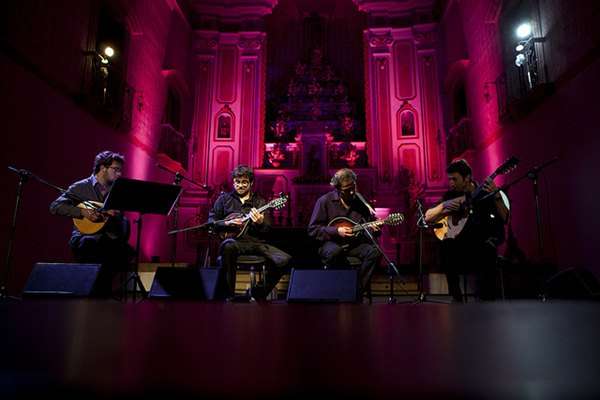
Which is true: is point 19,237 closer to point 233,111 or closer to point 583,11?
point 233,111

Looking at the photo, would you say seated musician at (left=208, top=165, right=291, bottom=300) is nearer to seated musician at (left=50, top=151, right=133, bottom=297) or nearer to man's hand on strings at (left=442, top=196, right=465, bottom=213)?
seated musician at (left=50, top=151, right=133, bottom=297)

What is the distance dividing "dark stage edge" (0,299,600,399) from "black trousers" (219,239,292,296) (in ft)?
9.97

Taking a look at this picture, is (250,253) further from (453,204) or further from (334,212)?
(453,204)

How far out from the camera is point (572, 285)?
135 inches

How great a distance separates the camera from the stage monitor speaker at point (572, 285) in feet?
10.6

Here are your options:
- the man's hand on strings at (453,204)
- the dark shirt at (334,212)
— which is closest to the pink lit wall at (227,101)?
the dark shirt at (334,212)

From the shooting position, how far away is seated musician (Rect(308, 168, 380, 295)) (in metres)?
3.64

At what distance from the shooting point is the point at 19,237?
15.4 feet

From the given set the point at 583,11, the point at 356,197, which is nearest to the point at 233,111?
the point at 356,197

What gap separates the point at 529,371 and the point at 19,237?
5.68 metres

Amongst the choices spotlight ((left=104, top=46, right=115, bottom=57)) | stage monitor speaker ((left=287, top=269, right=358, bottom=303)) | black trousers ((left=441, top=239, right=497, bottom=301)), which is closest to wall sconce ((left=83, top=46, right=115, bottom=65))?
spotlight ((left=104, top=46, right=115, bottom=57))

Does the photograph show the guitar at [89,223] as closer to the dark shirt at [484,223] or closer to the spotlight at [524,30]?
the dark shirt at [484,223]

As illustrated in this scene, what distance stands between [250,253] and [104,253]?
4.45 feet

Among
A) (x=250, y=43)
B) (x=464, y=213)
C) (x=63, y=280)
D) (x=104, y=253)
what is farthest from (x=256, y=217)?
(x=250, y=43)
